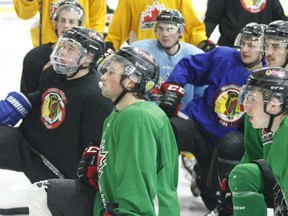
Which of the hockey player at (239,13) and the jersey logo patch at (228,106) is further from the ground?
the hockey player at (239,13)

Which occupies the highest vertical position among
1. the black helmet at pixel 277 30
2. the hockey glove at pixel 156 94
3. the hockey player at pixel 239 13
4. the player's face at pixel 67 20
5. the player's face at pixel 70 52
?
the black helmet at pixel 277 30

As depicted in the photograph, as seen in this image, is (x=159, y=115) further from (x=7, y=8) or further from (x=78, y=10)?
(x=7, y=8)

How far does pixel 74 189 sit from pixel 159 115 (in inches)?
17.1

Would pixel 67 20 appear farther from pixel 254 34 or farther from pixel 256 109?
pixel 256 109

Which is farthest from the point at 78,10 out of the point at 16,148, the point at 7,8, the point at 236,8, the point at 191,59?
the point at 7,8

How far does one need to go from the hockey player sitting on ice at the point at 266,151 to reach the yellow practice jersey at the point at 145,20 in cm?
159

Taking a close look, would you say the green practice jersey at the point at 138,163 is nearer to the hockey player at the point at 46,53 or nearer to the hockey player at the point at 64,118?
the hockey player at the point at 64,118

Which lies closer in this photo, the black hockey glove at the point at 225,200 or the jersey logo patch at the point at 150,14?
the black hockey glove at the point at 225,200

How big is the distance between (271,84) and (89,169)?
68 cm

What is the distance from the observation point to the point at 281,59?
337 centimetres

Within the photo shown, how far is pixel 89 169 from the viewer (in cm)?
272

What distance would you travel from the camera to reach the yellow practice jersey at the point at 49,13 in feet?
14.5

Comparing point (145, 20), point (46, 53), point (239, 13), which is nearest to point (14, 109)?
point (46, 53)

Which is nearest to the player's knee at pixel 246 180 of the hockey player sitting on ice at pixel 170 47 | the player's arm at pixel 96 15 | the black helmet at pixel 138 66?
the black helmet at pixel 138 66
